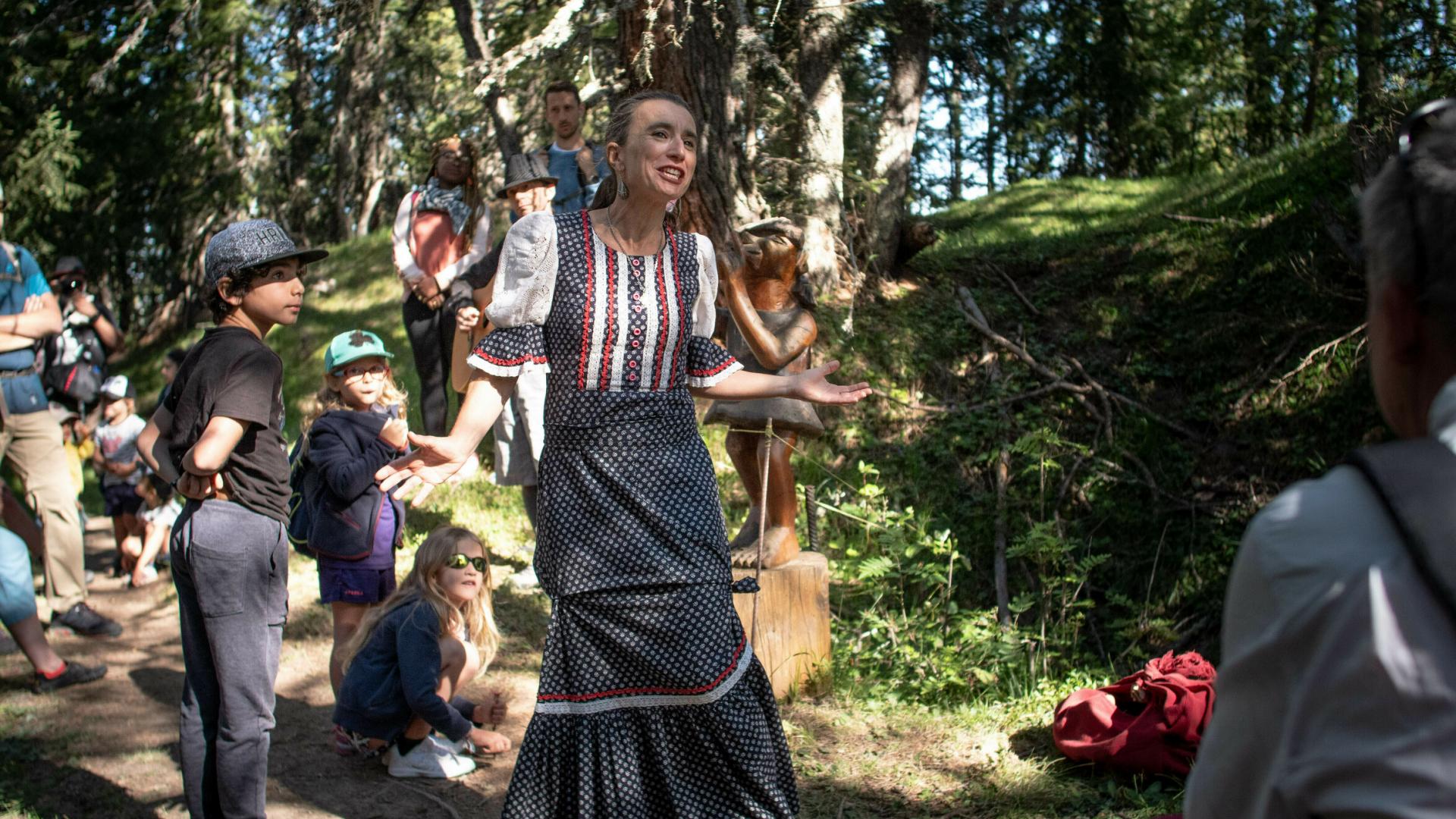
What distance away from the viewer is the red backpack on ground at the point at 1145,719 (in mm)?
4012

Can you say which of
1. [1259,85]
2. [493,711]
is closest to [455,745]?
[493,711]

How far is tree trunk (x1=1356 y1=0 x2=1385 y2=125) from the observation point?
6773 millimetres

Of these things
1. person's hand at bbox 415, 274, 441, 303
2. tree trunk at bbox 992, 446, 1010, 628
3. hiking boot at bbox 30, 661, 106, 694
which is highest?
person's hand at bbox 415, 274, 441, 303

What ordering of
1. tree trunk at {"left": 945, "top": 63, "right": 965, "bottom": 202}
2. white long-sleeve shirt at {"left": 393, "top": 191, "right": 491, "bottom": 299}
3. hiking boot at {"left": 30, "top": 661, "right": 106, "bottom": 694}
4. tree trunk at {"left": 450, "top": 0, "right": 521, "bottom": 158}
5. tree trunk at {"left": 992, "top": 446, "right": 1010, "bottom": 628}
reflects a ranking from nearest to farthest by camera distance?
hiking boot at {"left": 30, "top": 661, "right": 106, "bottom": 694}
tree trunk at {"left": 992, "top": 446, "right": 1010, "bottom": 628}
white long-sleeve shirt at {"left": 393, "top": 191, "right": 491, "bottom": 299}
tree trunk at {"left": 450, "top": 0, "right": 521, "bottom": 158}
tree trunk at {"left": 945, "top": 63, "right": 965, "bottom": 202}

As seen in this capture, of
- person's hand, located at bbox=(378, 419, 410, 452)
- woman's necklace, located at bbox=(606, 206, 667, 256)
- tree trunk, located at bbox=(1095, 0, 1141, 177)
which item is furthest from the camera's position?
tree trunk, located at bbox=(1095, 0, 1141, 177)

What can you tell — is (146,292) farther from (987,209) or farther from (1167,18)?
(1167,18)

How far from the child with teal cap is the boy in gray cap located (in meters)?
1.02

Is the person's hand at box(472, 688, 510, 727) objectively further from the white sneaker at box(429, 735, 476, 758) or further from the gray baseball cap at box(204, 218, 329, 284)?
the gray baseball cap at box(204, 218, 329, 284)

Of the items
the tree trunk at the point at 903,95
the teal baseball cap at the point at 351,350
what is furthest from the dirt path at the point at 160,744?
the tree trunk at the point at 903,95

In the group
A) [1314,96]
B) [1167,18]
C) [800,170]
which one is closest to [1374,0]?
[800,170]

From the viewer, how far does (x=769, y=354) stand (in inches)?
170

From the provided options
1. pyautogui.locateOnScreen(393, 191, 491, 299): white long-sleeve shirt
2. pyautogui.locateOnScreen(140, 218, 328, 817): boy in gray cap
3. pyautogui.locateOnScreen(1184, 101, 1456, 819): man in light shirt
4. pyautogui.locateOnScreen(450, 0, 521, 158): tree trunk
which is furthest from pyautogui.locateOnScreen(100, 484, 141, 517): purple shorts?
pyautogui.locateOnScreen(1184, 101, 1456, 819): man in light shirt

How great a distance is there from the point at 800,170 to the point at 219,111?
31.4ft

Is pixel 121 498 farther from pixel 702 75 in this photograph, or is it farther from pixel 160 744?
pixel 702 75
